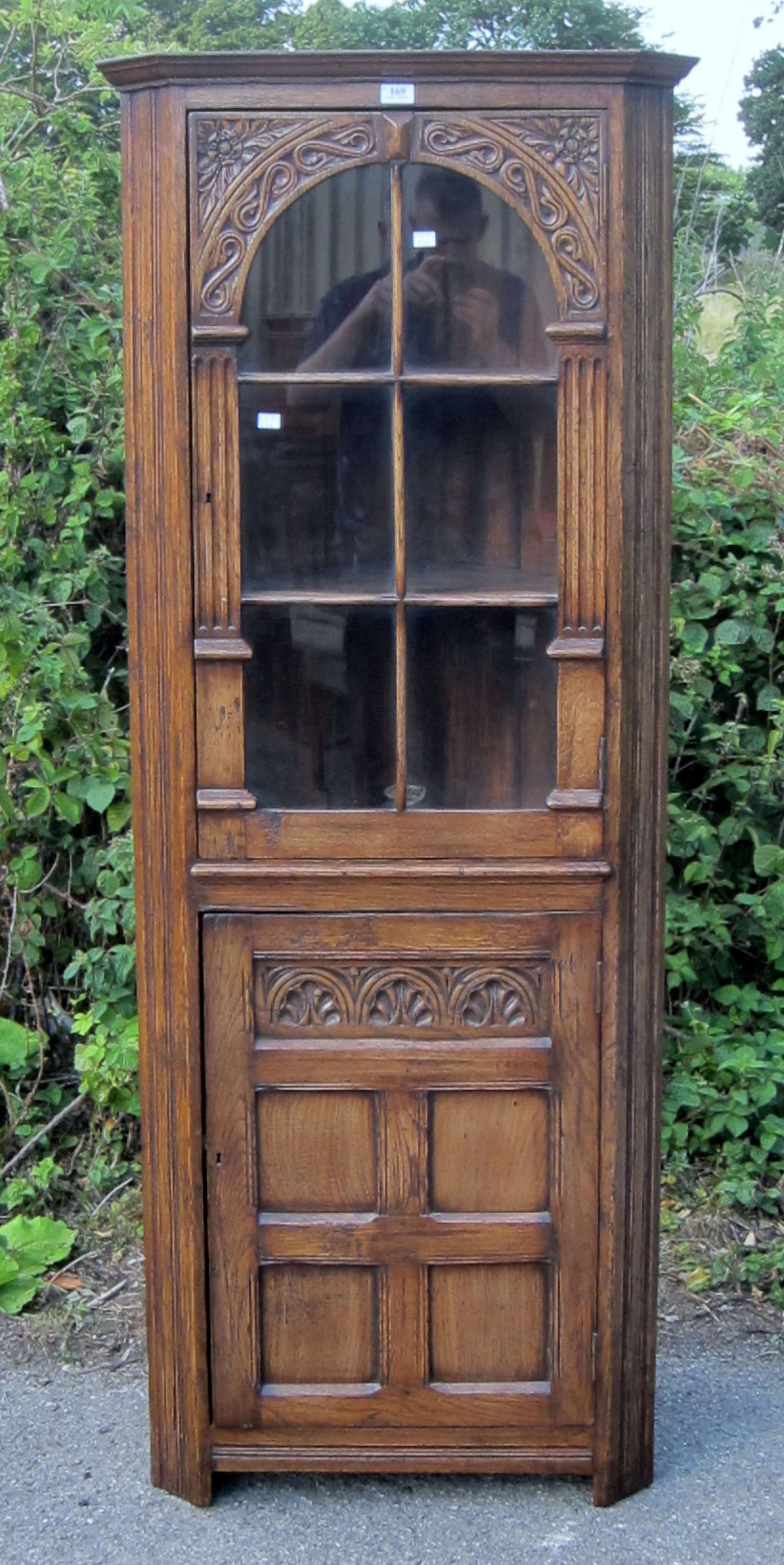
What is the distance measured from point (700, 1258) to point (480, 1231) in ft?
3.97

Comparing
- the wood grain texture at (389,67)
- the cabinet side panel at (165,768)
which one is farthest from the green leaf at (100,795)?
the wood grain texture at (389,67)

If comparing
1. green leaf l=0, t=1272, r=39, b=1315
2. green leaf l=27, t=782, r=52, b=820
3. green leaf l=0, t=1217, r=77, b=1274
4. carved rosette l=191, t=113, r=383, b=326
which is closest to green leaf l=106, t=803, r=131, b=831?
green leaf l=27, t=782, r=52, b=820

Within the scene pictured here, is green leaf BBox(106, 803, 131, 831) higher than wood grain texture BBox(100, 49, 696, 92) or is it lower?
lower

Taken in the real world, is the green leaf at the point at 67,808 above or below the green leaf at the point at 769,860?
above

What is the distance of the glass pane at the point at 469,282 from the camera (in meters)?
2.29

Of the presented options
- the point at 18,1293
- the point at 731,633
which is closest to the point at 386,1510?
the point at 18,1293

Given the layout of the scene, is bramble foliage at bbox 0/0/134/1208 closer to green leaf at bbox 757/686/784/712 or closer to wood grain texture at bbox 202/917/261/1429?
wood grain texture at bbox 202/917/261/1429

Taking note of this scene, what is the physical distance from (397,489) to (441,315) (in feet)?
0.88

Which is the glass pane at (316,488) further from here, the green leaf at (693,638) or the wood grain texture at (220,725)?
the green leaf at (693,638)

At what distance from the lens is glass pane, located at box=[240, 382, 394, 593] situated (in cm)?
234

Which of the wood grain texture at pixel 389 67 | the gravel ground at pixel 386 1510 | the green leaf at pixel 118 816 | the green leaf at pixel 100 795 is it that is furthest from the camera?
the green leaf at pixel 118 816

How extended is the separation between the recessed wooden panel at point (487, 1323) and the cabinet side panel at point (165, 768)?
0.39m

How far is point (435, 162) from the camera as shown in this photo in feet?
7.39

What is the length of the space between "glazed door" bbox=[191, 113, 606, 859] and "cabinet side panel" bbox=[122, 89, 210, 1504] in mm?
37
